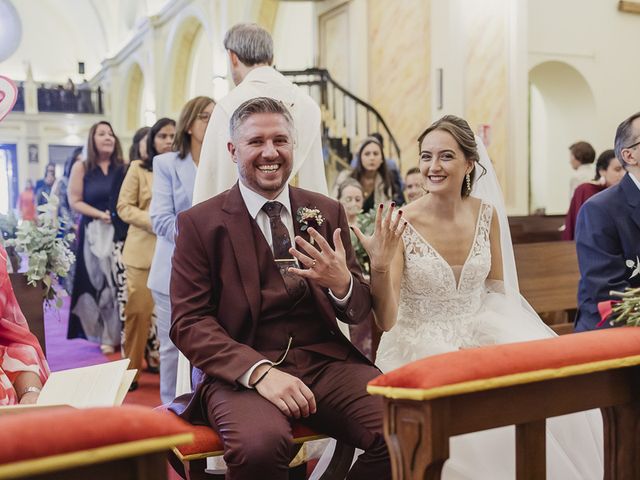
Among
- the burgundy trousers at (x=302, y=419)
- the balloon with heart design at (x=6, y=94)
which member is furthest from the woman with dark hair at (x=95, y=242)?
the burgundy trousers at (x=302, y=419)

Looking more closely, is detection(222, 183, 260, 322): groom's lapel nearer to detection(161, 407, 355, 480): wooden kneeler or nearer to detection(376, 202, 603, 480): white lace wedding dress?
detection(161, 407, 355, 480): wooden kneeler

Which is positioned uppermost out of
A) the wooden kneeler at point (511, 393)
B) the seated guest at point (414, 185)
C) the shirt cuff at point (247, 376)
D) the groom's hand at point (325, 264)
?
the seated guest at point (414, 185)

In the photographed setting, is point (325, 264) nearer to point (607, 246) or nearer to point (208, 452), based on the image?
point (208, 452)

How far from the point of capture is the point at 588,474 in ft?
9.46

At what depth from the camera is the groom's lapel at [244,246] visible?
2.66 metres

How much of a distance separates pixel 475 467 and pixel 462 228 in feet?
3.60

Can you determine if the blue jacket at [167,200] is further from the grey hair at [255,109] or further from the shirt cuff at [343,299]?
the shirt cuff at [343,299]

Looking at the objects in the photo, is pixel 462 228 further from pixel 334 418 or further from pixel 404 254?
pixel 334 418

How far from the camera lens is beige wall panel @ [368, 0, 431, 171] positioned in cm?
1124

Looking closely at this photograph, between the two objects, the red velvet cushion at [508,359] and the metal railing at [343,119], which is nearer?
the red velvet cushion at [508,359]

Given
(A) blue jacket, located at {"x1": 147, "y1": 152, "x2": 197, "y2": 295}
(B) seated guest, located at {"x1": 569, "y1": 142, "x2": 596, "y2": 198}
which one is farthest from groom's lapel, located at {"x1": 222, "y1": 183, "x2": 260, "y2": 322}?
(B) seated guest, located at {"x1": 569, "y1": 142, "x2": 596, "y2": 198}

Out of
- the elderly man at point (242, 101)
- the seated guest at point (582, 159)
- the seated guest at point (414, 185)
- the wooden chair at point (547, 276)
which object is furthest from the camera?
the seated guest at point (582, 159)

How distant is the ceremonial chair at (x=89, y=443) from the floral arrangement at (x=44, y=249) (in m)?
2.93

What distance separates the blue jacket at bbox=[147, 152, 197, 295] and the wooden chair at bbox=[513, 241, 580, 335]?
6.33 ft
